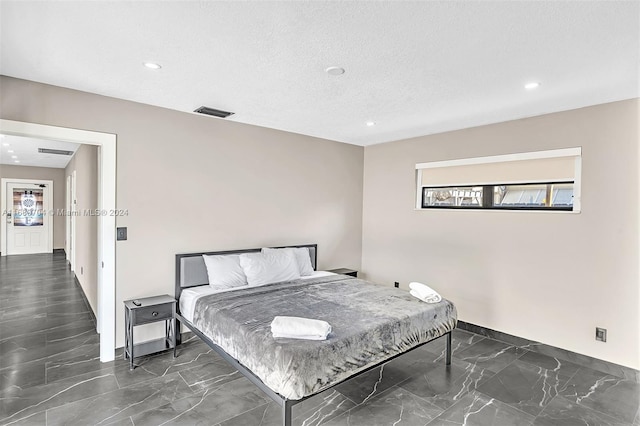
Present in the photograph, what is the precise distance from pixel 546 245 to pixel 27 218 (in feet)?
39.9

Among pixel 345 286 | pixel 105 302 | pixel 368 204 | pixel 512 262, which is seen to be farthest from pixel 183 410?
pixel 368 204

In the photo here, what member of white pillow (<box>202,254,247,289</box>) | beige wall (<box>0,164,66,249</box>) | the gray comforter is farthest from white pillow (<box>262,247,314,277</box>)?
beige wall (<box>0,164,66,249</box>)

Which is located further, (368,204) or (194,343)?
(368,204)

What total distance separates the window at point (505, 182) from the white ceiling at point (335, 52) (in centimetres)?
56

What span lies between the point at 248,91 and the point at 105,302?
2471 mm

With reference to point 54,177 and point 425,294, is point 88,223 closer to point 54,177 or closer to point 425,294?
point 425,294

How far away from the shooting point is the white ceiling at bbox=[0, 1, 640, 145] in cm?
184

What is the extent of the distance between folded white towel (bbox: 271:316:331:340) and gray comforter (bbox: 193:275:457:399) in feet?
0.15

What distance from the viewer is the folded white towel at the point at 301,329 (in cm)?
235

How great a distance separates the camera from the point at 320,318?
111 inches

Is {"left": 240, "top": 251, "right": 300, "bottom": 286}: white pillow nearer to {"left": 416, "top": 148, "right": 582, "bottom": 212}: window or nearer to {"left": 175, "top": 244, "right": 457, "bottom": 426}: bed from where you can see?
{"left": 175, "top": 244, "right": 457, "bottom": 426}: bed

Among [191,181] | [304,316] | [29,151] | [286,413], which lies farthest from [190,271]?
[29,151]

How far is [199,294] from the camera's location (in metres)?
3.47

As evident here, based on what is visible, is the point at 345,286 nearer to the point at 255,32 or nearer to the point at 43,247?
the point at 255,32
